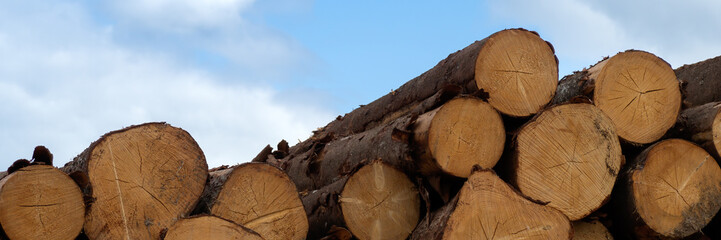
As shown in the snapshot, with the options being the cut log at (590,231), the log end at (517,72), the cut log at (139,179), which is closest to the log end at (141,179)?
the cut log at (139,179)

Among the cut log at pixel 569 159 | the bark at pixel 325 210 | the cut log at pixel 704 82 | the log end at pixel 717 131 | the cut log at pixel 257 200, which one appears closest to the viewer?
the cut log at pixel 257 200

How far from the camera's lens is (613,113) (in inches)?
187

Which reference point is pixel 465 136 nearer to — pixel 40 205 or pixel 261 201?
pixel 261 201

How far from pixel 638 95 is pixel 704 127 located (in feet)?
1.94

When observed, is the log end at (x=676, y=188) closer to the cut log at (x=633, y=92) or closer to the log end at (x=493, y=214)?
the cut log at (x=633, y=92)

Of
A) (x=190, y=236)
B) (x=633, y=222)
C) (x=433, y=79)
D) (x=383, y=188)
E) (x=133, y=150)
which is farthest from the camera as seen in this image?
(x=433, y=79)

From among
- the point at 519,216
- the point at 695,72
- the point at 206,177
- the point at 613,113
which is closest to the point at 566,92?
the point at 613,113

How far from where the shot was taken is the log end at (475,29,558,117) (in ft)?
14.2

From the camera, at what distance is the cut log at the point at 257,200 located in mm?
3936

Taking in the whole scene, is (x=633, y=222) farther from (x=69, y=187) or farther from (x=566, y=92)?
(x=69, y=187)

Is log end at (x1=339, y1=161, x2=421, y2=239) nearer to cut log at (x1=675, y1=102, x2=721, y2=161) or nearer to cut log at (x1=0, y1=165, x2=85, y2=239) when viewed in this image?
cut log at (x1=0, y1=165, x2=85, y2=239)

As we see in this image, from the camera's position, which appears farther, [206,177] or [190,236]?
[206,177]

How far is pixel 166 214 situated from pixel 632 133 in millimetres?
3199

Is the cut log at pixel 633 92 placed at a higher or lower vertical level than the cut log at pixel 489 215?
higher
